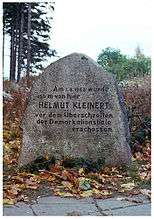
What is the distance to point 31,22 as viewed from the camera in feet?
31.1

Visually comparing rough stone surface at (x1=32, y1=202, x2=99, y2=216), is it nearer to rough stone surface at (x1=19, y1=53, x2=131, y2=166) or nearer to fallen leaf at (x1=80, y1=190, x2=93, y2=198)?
fallen leaf at (x1=80, y1=190, x2=93, y2=198)

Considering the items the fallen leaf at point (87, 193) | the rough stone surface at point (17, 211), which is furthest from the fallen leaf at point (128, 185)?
the rough stone surface at point (17, 211)

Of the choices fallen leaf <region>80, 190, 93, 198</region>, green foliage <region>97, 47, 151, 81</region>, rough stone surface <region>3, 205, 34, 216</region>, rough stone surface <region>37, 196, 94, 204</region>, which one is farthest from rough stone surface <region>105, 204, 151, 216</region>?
green foliage <region>97, 47, 151, 81</region>

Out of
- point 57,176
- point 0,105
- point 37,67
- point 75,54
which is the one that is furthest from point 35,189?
point 37,67

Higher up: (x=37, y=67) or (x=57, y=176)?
(x=37, y=67)

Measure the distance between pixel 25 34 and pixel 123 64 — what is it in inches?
79.1

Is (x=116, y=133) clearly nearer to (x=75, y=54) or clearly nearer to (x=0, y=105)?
(x=75, y=54)

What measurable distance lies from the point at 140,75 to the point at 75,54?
4.29 meters

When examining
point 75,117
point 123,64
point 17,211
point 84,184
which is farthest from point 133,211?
point 123,64

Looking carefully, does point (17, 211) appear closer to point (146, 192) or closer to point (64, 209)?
point (64, 209)

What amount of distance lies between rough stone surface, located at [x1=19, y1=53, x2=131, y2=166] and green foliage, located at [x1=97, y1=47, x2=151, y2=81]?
286 cm

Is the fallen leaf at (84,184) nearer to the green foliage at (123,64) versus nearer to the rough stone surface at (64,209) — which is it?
the rough stone surface at (64,209)

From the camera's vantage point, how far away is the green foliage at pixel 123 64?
8602 millimetres

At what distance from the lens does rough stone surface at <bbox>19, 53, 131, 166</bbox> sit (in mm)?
5547
